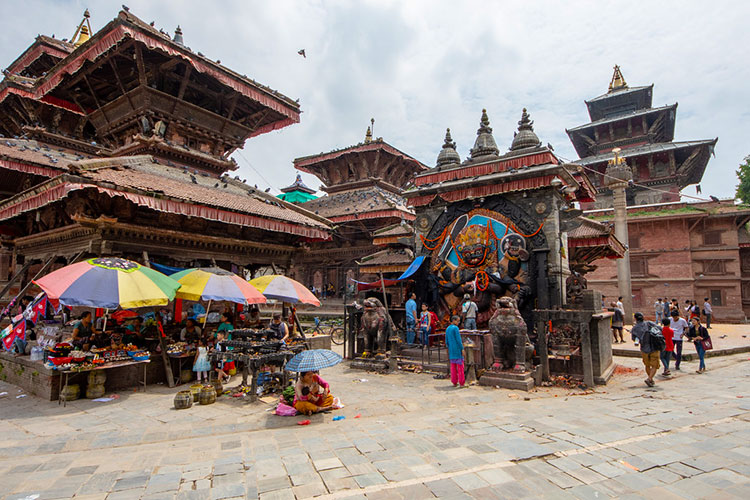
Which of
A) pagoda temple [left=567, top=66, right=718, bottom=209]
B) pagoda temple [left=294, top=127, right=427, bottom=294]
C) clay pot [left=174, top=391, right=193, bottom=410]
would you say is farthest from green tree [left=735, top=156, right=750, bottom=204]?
clay pot [left=174, top=391, right=193, bottom=410]

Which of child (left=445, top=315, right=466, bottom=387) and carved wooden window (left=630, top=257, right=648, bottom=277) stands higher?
carved wooden window (left=630, top=257, right=648, bottom=277)

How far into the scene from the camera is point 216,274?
916 centimetres

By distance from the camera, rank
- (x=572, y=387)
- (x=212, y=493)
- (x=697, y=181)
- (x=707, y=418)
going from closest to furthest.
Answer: (x=212, y=493), (x=707, y=418), (x=572, y=387), (x=697, y=181)

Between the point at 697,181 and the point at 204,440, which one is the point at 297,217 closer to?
the point at 204,440

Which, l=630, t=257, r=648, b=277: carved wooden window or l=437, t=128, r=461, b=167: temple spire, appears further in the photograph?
l=630, t=257, r=648, b=277: carved wooden window

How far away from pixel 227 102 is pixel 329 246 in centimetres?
935

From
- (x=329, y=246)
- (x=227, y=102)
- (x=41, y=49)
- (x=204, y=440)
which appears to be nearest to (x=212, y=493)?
(x=204, y=440)

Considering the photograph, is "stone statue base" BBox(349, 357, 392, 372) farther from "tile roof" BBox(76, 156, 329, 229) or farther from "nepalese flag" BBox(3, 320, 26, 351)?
"nepalese flag" BBox(3, 320, 26, 351)

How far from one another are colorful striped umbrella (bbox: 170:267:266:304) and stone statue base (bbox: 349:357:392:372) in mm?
3443

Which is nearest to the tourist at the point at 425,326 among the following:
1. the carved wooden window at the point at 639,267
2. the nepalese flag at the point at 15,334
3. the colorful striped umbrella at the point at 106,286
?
the colorful striped umbrella at the point at 106,286

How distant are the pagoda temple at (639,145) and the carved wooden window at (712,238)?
3.13 metres

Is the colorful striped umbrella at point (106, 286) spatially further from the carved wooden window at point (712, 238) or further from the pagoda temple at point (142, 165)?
the carved wooden window at point (712, 238)

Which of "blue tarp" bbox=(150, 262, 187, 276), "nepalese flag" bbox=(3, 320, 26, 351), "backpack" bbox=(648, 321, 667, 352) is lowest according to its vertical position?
"backpack" bbox=(648, 321, 667, 352)

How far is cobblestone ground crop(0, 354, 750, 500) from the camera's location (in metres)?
3.90
